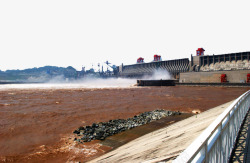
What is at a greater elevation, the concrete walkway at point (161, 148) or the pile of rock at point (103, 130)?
the concrete walkway at point (161, 148)

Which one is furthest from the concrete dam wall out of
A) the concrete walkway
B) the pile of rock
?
the concrete walkway

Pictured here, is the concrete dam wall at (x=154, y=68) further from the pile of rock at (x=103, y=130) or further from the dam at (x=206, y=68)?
the pile of rock at (x=103, y=130)

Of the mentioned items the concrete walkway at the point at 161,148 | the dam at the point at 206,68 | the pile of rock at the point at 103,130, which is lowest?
the pile of rock at the point at 103,130

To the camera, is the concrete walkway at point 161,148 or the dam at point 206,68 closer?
the concrete walkway at point 161,148

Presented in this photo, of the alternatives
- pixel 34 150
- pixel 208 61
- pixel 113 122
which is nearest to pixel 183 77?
pixel 208 61

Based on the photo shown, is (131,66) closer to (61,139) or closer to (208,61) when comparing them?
(208,61)

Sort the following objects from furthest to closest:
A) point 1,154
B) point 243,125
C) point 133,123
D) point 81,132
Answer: point 133,123
point 81,132
point 1,154
point 243,125

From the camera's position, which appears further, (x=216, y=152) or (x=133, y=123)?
(x=133, y=123)

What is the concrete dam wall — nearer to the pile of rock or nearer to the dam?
the dam

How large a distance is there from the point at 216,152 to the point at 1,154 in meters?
10.3

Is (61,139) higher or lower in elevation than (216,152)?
lower

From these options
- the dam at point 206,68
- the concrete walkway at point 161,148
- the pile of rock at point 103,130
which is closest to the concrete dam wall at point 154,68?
the dam at point 206,68

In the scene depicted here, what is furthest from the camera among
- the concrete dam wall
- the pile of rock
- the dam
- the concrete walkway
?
the concrete dam wall

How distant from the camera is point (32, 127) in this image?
14.6 m
